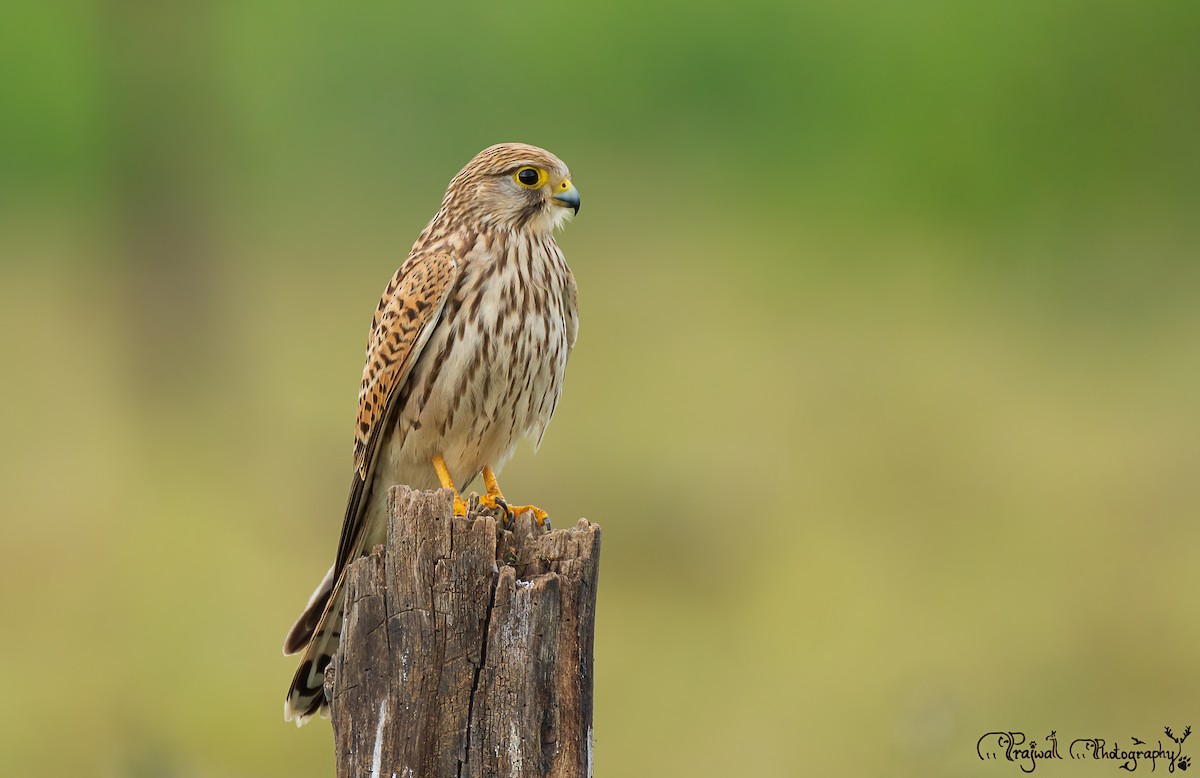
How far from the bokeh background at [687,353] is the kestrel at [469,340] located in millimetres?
2309

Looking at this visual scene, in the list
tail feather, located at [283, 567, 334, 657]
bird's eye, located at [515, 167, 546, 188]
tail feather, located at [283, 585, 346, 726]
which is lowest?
tail feather, located at [283, 585, 346, 726]

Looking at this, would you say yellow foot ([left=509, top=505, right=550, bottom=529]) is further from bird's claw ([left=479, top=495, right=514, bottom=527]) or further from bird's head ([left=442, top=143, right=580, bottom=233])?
bird's head ([left=442, top=143, right=580, bottom=233])

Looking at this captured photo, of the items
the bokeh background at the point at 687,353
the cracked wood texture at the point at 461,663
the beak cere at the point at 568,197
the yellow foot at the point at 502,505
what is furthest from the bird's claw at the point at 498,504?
the bokeh background at the point at 687,353

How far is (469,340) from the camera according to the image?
5152 millimetres

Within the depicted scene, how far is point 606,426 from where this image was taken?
453 inches

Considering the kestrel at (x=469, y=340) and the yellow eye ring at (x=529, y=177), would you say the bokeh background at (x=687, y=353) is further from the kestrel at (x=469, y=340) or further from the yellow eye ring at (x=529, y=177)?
the yellow eye ring at (x=529, y=177)

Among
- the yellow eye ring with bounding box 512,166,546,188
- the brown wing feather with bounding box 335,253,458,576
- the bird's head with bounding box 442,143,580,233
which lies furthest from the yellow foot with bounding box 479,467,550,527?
the yellow eye ring with bounding box 512,166,546,188

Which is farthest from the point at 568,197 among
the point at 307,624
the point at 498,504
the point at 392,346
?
the point at 307,624

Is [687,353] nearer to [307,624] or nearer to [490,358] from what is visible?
[490,358]

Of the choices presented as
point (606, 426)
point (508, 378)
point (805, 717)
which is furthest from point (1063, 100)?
point (508, 378)

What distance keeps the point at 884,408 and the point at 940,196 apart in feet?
10.6

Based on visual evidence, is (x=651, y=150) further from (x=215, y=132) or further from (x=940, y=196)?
(x=215, y=132)

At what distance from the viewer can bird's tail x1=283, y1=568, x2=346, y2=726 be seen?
4660 millimetres

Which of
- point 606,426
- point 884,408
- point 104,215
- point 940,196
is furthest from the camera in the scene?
point 940,196
